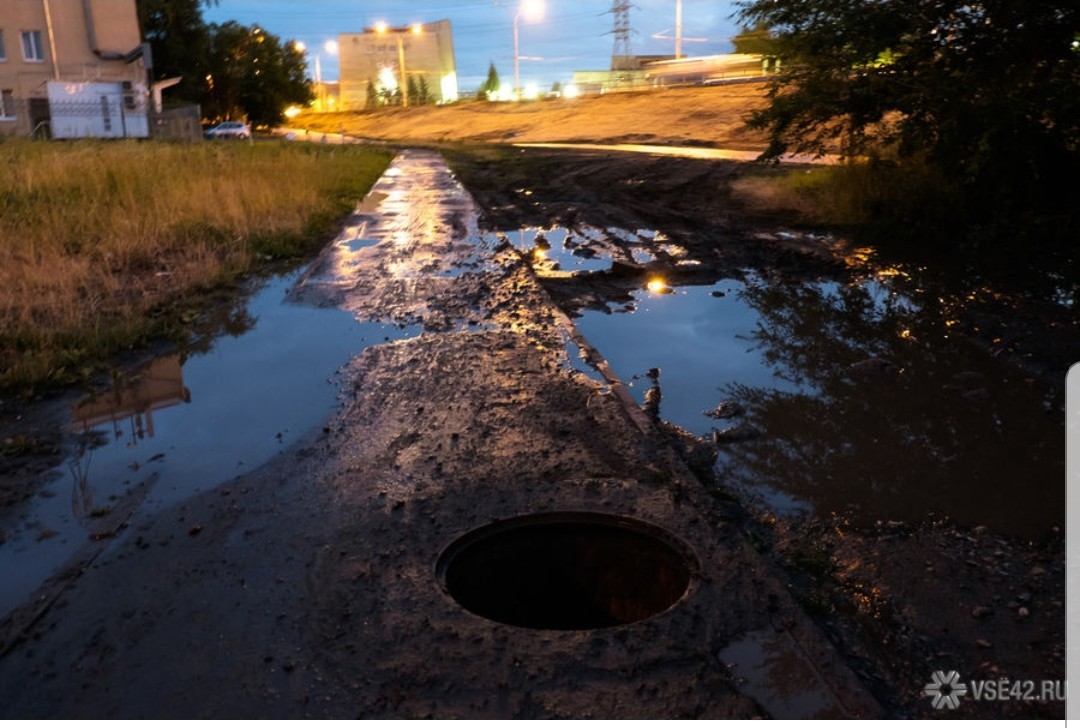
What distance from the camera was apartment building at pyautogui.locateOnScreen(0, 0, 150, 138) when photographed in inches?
1526

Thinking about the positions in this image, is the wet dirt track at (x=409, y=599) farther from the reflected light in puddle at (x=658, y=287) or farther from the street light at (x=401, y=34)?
the street light at (x=401, y=34)

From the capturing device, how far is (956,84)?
10.3 meters

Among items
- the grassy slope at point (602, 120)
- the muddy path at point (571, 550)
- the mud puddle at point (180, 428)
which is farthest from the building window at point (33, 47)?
the muddy path at point (571, 550)

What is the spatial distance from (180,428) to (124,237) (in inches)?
264

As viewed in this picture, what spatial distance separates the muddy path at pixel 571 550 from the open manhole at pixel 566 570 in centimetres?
2

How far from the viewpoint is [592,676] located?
3.08 meters

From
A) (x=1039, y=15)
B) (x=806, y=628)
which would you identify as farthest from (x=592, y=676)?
(x=1039, y=15)

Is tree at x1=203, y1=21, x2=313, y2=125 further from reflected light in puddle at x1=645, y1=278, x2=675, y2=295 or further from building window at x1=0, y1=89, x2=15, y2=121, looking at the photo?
reflected light in puddle at x1=645, y1=278, x2=675, y2=295

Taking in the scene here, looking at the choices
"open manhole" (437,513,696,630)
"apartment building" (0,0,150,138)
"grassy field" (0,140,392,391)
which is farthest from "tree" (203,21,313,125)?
"open manhole" (437,513,696,630)

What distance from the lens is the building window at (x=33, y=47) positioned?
4031cm

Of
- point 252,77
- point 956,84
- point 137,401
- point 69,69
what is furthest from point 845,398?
point 252,77

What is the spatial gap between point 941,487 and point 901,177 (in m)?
9.06

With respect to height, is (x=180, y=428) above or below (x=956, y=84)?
below

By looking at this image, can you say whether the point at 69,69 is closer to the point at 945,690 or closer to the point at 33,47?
the point at 33,47
